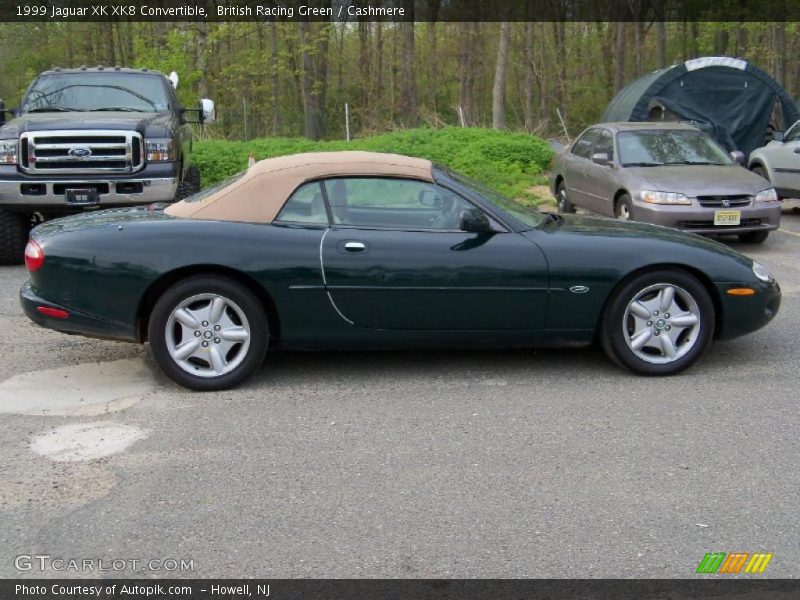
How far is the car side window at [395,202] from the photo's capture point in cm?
566

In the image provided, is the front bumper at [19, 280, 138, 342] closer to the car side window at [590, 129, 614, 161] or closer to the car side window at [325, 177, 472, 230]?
the car side window at [325, 177, 472, 230]

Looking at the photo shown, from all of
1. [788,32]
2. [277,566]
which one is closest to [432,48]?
[788,32]

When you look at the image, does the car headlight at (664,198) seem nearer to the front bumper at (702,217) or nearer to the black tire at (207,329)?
the front bumper at (702,217)

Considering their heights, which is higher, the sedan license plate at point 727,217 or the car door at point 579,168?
the car door at point 579,168

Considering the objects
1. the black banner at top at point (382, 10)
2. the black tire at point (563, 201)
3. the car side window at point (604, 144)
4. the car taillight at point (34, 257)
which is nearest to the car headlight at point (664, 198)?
the car side window at point (604, 144)

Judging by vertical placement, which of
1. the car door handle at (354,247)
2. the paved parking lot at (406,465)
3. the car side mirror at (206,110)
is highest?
the car side mirror at (206,110)

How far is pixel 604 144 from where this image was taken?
39.7ft

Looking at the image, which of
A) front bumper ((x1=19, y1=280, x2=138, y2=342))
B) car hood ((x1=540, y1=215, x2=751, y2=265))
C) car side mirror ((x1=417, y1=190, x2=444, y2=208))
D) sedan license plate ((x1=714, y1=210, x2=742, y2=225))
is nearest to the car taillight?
front bumper ((x1=19, y1=280, x2=138, y2=342))

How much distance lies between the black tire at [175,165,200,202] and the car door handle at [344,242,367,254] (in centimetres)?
478

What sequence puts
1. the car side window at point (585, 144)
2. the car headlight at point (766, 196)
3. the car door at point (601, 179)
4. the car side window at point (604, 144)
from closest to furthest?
the car headlight at point (766, 196) < the car door at point (601, 179) < the car side window at point (604, 144) < the car side window at point (585, 144)

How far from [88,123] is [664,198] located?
628 cm

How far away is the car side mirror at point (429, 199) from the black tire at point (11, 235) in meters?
5.60

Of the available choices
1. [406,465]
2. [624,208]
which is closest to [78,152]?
[624,208]

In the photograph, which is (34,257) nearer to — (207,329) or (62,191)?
(207,329)
